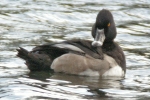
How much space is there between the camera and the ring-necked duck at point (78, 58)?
1249 cm

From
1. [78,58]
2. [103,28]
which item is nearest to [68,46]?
[78,58]

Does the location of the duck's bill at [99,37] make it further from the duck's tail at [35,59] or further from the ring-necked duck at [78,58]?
the duck's tail at [35,59]

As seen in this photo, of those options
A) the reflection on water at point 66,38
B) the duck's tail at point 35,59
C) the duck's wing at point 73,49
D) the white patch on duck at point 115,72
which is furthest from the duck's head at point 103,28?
the duck's tail at point 35,59

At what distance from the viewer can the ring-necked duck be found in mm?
12492

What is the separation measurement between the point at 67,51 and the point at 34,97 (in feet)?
7.59

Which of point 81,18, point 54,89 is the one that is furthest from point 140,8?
point 54,89

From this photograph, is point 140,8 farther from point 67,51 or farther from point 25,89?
point 25,89

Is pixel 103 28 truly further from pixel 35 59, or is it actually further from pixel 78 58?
pixel 35 59

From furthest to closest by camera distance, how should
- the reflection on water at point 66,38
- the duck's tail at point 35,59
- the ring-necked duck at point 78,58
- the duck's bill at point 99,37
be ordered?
the duck's bill at point 99,37
the duck's tail at point 35,59
the ring-necked duck at point 78,58
the reflection on water at point 66,38

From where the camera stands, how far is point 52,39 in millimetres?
15945

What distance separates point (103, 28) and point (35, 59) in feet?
4.80

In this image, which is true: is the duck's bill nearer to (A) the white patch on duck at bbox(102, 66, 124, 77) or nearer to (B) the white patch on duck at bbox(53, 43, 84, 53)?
(B) the white patch on duck at bbox(53, 43, 84, 53)

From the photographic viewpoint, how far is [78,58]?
1249 centimetres

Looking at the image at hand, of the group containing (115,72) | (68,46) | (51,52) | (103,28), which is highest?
(103,28)
